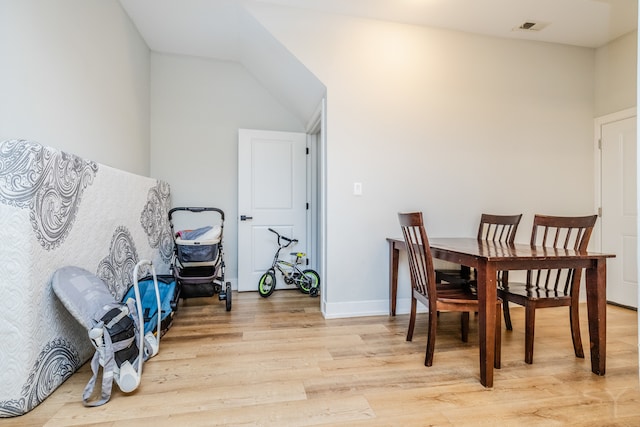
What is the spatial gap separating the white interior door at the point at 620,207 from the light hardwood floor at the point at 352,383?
0.84 m

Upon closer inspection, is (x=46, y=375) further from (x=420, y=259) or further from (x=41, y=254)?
(x=420, y=259)

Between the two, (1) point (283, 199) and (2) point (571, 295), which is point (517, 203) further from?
(1) point (283, 199)

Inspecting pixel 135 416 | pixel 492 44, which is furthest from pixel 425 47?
pixel 135 416

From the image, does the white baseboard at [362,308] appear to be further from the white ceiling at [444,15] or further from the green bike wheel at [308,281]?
the white ceiling at [444,15]

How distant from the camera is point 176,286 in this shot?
2568 mm

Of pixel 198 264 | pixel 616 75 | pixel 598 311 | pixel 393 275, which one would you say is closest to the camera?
pixel 598 311

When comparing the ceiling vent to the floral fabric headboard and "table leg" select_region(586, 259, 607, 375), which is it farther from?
the floral fabric headboard

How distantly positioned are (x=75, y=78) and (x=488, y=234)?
3.50 meters

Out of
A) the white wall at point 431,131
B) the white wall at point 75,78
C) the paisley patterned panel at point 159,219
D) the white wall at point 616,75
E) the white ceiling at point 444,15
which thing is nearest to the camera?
the white wall at point 75,78

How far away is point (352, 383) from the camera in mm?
1606

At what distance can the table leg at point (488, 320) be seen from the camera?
62.0 inches

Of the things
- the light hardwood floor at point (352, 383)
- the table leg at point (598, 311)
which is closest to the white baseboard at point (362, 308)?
the light hardwood floor at point (352, 383)

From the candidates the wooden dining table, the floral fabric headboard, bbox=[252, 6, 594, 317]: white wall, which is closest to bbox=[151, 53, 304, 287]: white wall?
bbox=[252, 6, 594, 317]: white wall

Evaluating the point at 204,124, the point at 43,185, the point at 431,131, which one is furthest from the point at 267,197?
the point at 43,185
